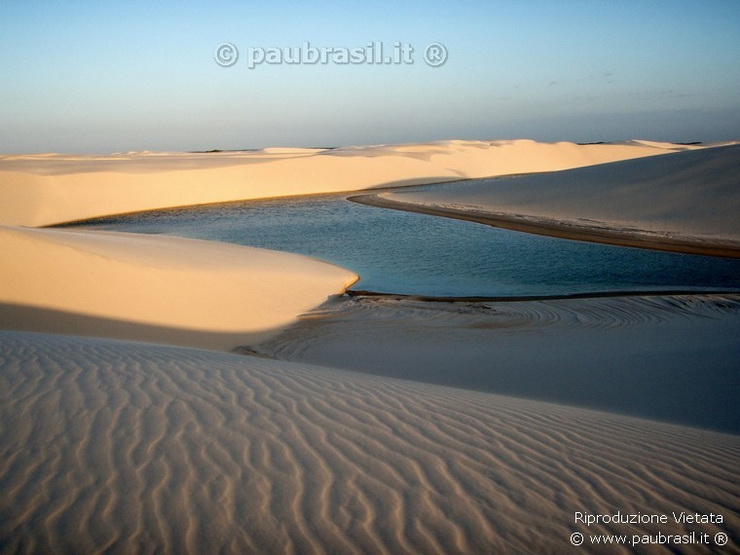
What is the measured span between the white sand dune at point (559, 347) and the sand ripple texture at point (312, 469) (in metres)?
1.09

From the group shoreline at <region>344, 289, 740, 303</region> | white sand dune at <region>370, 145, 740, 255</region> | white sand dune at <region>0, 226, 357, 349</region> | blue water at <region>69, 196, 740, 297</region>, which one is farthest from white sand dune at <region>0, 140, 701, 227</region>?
shoreline at <region>344, 289, 740, 303</region>

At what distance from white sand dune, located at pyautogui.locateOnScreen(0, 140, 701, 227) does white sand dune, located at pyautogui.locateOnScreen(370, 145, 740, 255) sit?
33.7 feet

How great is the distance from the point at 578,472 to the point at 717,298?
22.2 feet

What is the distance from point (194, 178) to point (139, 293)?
24.1m

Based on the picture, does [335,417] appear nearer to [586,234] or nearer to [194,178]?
[586,234]

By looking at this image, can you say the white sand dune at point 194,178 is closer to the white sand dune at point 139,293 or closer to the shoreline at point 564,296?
the white sand dune at point 139,293

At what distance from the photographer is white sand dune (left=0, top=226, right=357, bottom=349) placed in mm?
6840

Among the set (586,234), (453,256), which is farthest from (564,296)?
(586,234)

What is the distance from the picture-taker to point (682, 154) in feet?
73.9

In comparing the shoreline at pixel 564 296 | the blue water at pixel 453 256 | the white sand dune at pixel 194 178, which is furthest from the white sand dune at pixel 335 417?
the white sand dune at pixel 194 178

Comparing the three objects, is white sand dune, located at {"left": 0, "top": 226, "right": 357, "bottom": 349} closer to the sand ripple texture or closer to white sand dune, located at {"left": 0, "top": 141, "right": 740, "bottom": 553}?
white sand dune, located at {"left": 0, "top": 141, "right": 740, "bottom": 553}

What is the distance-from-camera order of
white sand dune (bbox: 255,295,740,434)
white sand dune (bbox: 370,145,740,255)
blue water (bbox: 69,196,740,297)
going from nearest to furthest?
white sand dune (bbox: 255,295,740,434) → blue water (bbox: 69,196,740,297) → white sand dune (bbox: 370,145,740,255)

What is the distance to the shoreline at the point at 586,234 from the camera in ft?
39.7

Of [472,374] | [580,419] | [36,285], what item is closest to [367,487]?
[580,419]
